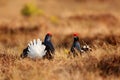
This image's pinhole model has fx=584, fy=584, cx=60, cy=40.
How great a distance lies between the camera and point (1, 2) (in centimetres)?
4906

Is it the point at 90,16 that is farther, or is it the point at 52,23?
the point at 90,16

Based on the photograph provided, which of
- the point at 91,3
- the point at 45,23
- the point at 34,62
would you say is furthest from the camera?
the point at 91,3

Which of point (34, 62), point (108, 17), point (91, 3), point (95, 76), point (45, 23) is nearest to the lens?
point (95, 76)

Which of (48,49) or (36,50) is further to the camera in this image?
(48,49)

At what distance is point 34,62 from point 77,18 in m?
19.7

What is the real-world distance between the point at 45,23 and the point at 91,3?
60.2 ft

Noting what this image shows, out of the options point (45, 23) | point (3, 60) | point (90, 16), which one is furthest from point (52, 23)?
point (3, 60)

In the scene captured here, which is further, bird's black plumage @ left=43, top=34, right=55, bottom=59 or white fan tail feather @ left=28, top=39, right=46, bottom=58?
bird's black plumage @ left=43, top=34, right=55, bottom=59

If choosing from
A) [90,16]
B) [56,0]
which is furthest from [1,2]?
Answer: [90,16]

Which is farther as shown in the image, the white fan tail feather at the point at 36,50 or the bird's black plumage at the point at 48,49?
the bird's black plumage at the point at 48,49

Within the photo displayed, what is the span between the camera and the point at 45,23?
98.6 feet

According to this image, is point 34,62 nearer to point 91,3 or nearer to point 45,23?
point 45,23

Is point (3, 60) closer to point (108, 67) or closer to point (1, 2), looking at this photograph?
point (108, 67)

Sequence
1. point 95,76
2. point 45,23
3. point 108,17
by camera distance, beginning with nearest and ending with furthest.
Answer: point 95,76
point 45,23
point 108,17
